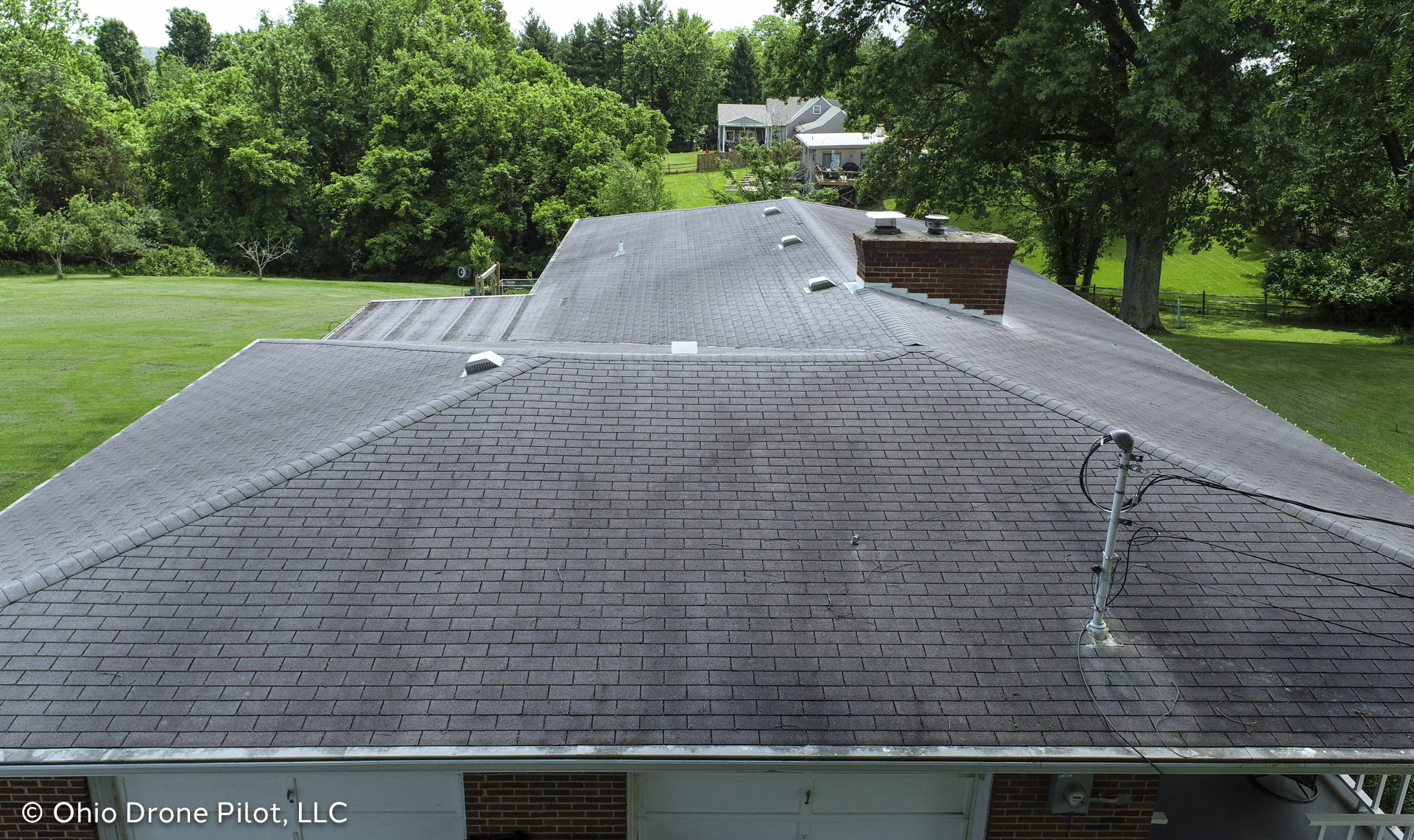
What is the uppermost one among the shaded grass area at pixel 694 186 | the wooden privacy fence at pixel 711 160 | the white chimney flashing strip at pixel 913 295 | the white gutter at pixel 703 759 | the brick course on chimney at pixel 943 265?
the wooden privacy fence at pixel 711 160

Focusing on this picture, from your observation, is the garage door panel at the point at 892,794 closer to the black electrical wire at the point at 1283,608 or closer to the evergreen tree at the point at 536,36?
the black electrical wire at the point at 1283,608

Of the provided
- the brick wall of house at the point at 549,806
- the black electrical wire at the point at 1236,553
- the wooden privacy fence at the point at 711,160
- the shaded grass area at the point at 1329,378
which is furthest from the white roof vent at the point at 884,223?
the wooden privacy fence at the point at 711,160

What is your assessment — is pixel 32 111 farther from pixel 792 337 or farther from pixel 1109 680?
pixel 1109 680

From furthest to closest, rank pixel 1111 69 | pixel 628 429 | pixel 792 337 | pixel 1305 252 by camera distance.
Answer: pixel 1305 252 < pixel 1111 69 < pixel 792 337 < pixel 628 429

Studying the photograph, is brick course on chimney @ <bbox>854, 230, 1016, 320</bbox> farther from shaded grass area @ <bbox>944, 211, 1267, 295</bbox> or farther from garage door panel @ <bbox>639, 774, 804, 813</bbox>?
shaded grass area @ <bbox>944, 211, 1267, 295</bbox>

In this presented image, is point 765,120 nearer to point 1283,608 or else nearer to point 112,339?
point 112,339

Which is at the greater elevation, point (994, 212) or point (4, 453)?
point (994, 212)

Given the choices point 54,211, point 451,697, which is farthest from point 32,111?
point 451,697
